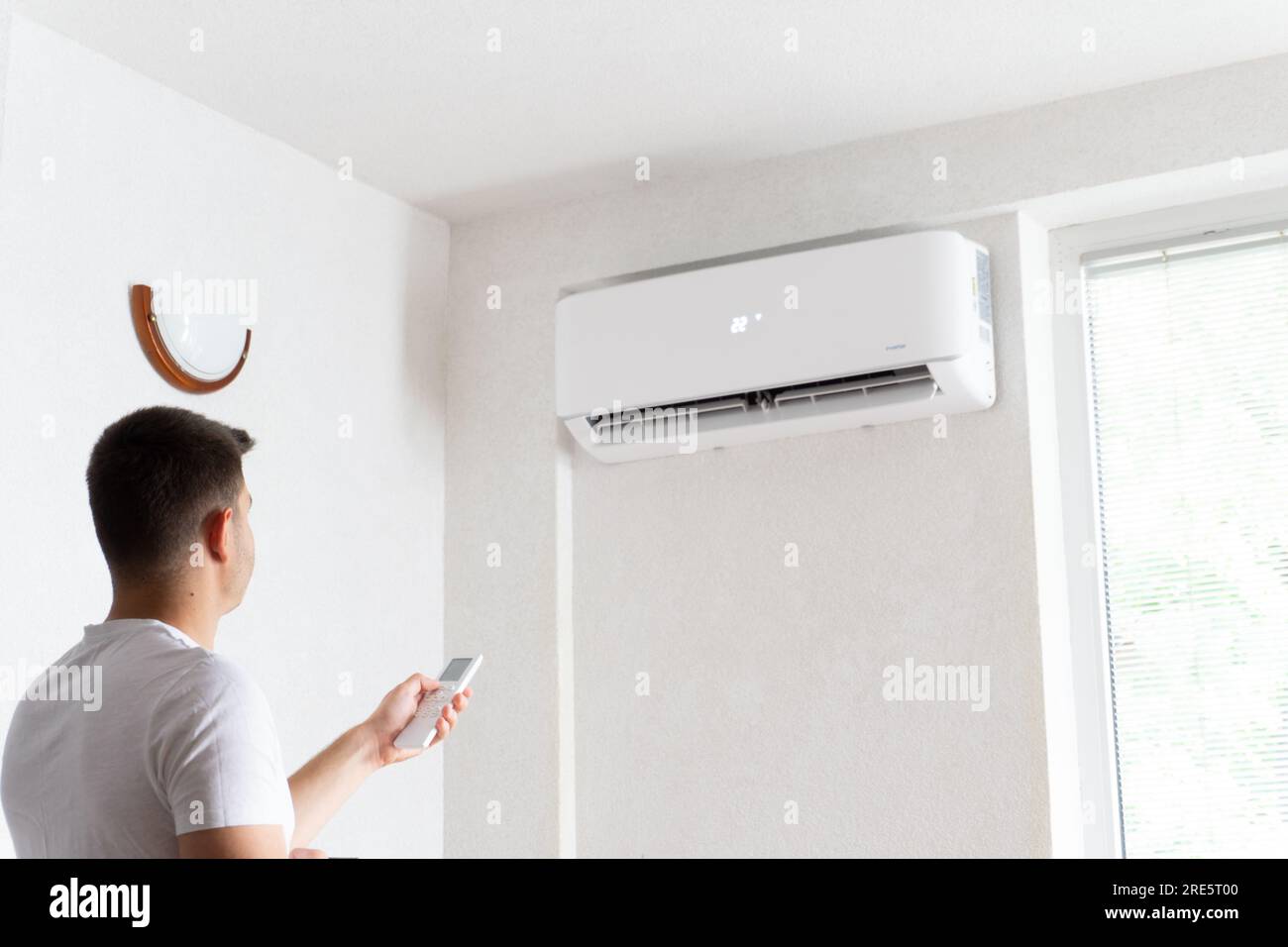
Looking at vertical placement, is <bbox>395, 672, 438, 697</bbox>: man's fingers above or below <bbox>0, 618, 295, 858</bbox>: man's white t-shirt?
above

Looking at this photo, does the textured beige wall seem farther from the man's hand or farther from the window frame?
the man's hand

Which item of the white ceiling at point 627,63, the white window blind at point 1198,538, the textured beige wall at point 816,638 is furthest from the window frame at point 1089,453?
the white ceiling at point 627,63

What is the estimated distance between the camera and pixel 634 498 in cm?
279

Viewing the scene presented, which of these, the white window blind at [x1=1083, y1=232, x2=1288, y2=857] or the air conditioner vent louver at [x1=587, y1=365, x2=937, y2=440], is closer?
the white window blind at [x1=1083, y1=232, x2=1288, y2=857]

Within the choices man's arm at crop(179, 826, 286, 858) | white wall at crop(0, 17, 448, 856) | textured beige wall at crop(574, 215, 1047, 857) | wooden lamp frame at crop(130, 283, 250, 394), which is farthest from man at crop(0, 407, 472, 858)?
textured beige wall at crop(574, 215, 1047, 857)

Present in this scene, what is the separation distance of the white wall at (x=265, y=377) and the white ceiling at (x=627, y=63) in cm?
11

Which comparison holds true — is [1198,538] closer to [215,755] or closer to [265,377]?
[265,377]

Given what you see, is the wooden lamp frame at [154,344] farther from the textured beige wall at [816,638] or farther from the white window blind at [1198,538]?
the white window blind at [1198,538]

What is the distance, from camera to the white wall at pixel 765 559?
239cm

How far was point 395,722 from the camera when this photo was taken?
1545mm

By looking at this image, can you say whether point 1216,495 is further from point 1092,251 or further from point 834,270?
point 834,270

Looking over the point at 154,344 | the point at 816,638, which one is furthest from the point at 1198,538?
the point at 154,344

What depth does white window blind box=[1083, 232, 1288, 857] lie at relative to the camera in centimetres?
228

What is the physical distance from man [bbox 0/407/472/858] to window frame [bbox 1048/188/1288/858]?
165 centimetres
